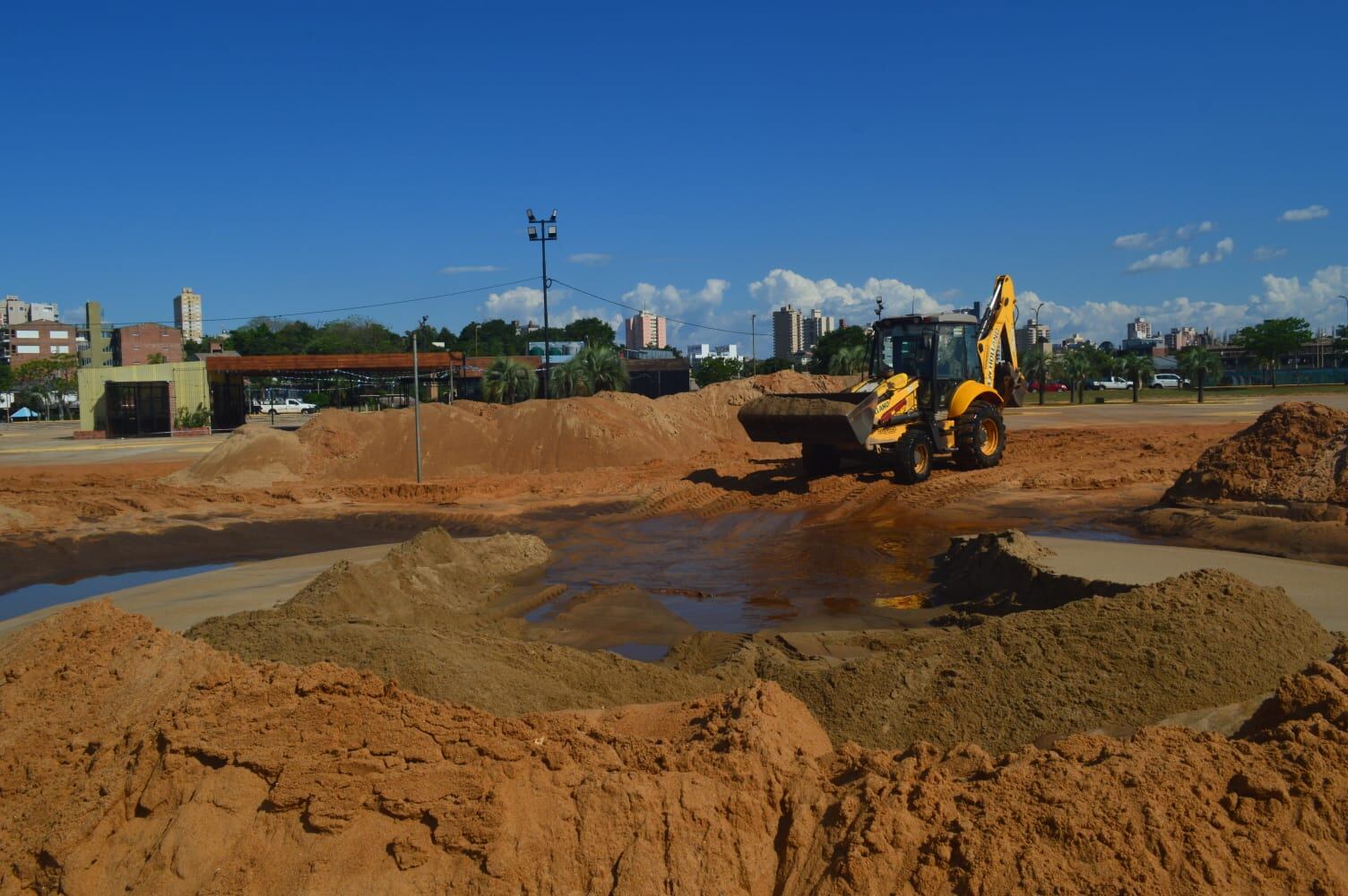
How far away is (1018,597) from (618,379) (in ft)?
105

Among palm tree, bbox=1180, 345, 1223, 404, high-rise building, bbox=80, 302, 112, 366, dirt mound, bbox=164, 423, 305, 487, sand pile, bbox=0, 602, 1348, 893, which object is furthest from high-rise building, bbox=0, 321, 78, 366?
sand pile, bbox=0, 602, 1348, 893

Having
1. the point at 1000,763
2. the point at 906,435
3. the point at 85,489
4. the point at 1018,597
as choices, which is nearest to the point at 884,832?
the point at 1000,763

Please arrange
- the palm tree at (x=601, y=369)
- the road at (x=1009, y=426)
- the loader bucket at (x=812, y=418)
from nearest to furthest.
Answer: the loader bucket at (x=812, y=418), the road at (x=1009, y=426), the palm tree at (x=601, y=369)

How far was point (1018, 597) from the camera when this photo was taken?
10.2 m

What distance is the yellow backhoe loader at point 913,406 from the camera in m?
17.9

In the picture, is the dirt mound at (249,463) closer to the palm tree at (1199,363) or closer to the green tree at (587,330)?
the palm tree at (1199,363)

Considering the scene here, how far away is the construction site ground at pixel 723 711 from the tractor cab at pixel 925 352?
448 cm

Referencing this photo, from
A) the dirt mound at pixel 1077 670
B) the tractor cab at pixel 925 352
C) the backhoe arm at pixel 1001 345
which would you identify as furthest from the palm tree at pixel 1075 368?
the dirt mound at pixel 1077 670

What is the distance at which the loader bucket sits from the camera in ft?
57.2

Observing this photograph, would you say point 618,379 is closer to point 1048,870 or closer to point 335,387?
point 335,387

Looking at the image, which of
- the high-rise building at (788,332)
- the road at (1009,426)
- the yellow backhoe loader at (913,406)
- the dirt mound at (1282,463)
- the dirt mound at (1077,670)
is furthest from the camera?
the high-rise building at (788,332)

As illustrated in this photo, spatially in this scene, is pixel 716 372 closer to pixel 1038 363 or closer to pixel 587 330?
pixel 1038 363

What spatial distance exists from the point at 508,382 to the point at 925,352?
990 inches

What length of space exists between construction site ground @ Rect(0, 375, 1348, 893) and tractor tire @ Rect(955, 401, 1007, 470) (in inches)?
174
